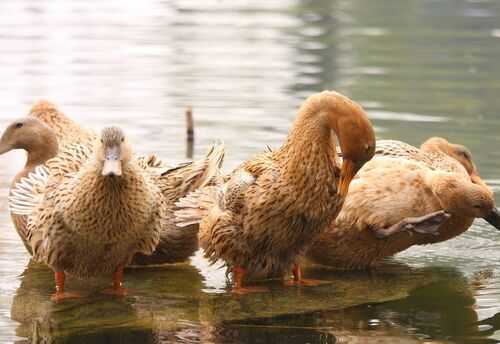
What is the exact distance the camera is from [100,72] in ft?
68.0

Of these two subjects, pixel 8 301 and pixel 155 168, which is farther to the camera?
pixel 155 168

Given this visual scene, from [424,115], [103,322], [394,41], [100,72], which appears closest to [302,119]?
[103,322]

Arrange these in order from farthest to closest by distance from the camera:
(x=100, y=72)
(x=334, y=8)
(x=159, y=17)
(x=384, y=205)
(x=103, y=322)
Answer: (x=334, y=8)
(x=159, y=17)
(x=100, y=72)
(x=384, y=205)
(x=103, y=322)

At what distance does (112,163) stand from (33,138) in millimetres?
2348

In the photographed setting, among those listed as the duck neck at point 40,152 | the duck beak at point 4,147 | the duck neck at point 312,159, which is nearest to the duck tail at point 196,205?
the duck neck at point 312,159

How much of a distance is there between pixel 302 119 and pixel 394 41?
1782 centimetres

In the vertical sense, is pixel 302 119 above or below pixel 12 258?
above

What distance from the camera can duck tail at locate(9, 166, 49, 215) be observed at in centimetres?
978

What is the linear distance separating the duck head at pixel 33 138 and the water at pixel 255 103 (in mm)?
788

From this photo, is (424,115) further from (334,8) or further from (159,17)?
(334,8)

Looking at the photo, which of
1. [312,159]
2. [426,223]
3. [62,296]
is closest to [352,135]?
[312,159]

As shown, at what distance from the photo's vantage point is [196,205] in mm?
9961

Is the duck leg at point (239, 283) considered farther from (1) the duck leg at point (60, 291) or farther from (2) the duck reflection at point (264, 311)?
(1) the duck leg at point (60, 291)

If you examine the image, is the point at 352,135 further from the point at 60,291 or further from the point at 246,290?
the point at 60,291
